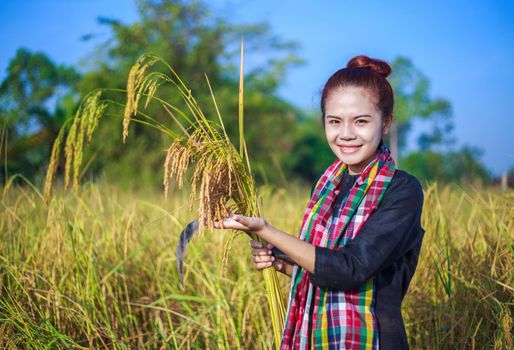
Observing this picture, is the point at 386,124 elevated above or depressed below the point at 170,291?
above

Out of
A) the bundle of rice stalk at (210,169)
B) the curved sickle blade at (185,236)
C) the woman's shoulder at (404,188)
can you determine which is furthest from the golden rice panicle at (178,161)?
the woman's shoulder at (404,188)

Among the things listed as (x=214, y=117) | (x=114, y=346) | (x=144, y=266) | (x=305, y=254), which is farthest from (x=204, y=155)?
(x=214, y=117)

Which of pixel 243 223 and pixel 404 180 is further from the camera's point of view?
pixel 404 180

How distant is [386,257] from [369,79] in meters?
0.56

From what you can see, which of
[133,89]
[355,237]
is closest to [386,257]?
[355,237]

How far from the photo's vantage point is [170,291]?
3.37m

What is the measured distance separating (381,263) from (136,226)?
2.36 meters

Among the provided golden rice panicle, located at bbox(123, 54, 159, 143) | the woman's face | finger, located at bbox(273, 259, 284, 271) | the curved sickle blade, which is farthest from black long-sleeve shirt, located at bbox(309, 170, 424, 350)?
golden rice panicle, located at bbox(123, 54, 159, 143)

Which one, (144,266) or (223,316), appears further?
Result: (144,266)

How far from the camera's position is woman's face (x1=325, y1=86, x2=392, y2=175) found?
172 cm

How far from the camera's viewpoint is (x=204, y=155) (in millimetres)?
1618

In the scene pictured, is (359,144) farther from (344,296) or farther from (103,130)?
(103,130)

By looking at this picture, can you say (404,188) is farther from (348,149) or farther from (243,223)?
(243,223)

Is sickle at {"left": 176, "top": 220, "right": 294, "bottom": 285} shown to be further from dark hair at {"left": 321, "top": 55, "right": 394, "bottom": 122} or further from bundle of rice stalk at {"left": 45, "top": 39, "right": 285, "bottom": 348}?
dark hair at {"left": 321, "top": 55, "right": 394, "bottom": 122}
